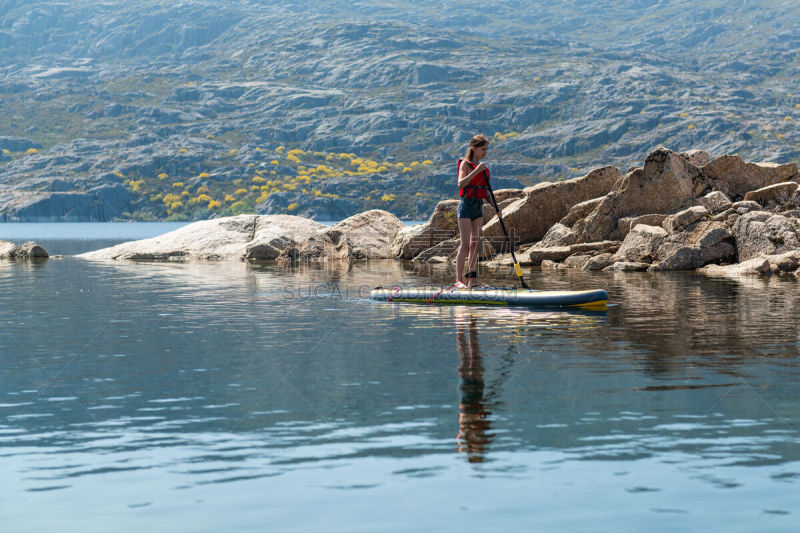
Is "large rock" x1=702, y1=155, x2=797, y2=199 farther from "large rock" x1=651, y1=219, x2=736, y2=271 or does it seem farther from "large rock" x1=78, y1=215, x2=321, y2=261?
"large rock" x1=78, y1=215, x2=321, y2=261

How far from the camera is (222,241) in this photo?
49.1 metres

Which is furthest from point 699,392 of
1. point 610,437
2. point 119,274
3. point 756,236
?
point 119,274

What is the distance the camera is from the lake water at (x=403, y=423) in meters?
6.64

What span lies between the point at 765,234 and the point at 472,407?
2611cm

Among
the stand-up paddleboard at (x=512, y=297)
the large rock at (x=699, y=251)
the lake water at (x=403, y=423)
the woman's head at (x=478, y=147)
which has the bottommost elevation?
the lake water at (x=403, y=423)

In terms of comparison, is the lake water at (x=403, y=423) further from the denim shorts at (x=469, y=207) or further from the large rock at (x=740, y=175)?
the large rock at (x=740, y=175)

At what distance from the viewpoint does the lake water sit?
6641 millimetres

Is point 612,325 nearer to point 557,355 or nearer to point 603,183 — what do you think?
point 557,355

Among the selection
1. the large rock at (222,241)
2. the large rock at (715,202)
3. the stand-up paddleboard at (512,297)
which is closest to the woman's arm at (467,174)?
the stand-up paddleboard at (512,297)

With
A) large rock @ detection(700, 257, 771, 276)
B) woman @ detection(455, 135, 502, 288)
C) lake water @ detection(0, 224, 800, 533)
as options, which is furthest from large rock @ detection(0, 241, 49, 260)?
woman @ detection(455, 135, 502, 288)

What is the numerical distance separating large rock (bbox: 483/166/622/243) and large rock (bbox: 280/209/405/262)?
664 centimetres

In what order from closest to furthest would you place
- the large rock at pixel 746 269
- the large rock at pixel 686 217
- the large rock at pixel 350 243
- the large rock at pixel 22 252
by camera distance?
the large rock at pixel 746 269 → the large rock at pixel 686 217 → the large rock at pixel 350 243 → the large rock at pixel 22 252

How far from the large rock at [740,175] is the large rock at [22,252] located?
112 feet

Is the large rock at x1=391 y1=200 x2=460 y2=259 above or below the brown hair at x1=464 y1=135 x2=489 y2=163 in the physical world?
below
